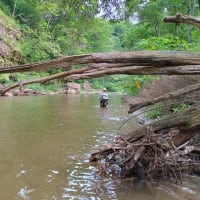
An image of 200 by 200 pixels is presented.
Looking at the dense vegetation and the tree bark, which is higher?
the dense vegetation

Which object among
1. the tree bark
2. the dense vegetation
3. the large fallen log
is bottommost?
the large fallen log

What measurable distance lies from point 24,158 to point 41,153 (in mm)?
595

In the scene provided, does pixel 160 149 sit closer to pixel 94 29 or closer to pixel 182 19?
pixel 182 19

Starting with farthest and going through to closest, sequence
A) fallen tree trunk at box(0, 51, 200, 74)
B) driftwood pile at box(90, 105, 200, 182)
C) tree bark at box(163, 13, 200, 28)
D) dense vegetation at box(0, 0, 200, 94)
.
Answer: dense vegetation at box(0, 0, 200, 94)
driftwood pile at box(90, 105, 200, 182)
tree bark at box(163, 13, 200, 28)
fallen tree trunk at box(0, 51, 200, 74)

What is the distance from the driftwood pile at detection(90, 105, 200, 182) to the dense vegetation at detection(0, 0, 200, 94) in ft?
2.64

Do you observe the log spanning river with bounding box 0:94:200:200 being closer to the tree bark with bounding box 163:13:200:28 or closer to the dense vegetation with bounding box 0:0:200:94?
the dense vegetation with bounding box 0:0:200:94

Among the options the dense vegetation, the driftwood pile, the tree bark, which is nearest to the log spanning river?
the driftwood pile

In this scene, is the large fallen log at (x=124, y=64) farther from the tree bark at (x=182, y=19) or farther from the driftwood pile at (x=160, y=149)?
the driftwood pile at (x=160, y=149)

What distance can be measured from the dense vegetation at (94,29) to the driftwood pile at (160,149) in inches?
31.6

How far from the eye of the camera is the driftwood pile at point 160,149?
5.75 metres

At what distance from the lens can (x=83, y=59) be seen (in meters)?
4.00

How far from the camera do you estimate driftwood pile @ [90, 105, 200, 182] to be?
5.75 metres

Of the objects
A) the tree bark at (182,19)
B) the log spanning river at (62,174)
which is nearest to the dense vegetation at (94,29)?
the tree bark at (182,19)

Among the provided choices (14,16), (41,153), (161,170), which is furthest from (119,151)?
(14,16)
